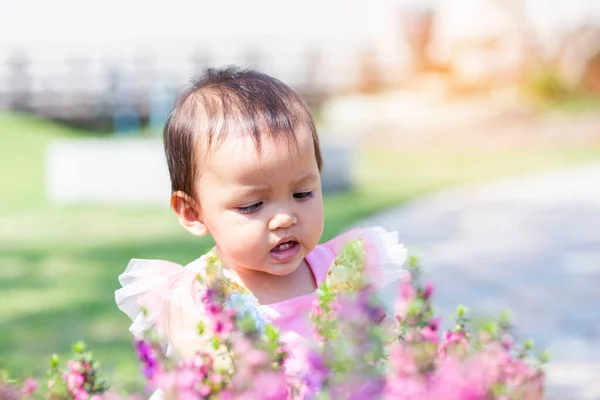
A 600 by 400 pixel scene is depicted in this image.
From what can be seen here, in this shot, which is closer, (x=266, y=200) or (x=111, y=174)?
(x=266, y=200)

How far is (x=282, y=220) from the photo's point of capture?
2406mm

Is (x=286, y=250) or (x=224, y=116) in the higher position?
(x=224, y=116)

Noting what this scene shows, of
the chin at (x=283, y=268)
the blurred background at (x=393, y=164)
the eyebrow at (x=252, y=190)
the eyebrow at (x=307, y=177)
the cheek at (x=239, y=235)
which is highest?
the eyebrow at (x=307, y=177)

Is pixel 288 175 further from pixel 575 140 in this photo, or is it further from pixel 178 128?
pixel 575 140

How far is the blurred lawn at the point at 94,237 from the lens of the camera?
5020 millimetres

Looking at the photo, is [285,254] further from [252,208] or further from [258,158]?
[258,158]

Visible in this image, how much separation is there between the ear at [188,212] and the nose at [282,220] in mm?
268

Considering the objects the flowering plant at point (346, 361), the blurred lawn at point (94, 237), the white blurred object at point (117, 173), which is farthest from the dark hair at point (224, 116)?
the white blurred object at point (117, 173)

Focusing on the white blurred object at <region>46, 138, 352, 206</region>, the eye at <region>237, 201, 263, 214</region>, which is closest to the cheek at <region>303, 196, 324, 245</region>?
the eye at <region>237, 201, 263, 214</region>

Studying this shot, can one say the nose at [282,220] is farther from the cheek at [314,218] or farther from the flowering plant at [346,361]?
the flowering plant at [346,361]

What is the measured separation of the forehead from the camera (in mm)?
2418

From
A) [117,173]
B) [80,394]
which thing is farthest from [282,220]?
[117,173]

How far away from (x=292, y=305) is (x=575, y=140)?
14.2 meters

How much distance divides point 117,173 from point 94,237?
2.44m
